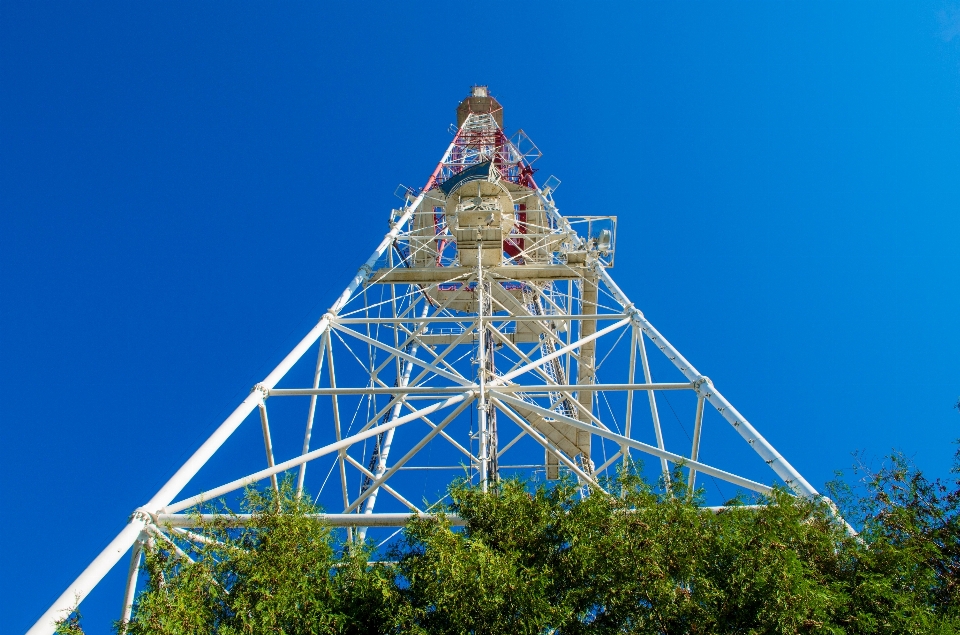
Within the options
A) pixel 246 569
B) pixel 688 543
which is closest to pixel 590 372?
pixel 688 543

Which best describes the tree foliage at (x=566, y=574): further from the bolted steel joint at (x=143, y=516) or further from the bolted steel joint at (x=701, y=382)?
the bolted steel joint at (x=701, y=382)

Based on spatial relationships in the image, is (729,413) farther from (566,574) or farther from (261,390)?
(261,390)

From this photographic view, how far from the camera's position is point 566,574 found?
4129 mm

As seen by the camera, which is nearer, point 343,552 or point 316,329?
point 343,552

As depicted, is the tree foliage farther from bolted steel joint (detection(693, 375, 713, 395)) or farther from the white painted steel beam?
bolted steel joint (detection(693, 375, 713, 395))

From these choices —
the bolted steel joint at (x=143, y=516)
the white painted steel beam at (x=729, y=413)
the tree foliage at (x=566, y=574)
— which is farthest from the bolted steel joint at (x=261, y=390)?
the white painted steel beam at (x=729, y=413)

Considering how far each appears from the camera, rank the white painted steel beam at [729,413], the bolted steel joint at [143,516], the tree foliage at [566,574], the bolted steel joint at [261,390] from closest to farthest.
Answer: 1. the tree foliage at [566,574]
2. the bolted steel joint at [143,516]
3. the white painted steel beam at [729,413]
4. the bolted steel joint at [261,390]

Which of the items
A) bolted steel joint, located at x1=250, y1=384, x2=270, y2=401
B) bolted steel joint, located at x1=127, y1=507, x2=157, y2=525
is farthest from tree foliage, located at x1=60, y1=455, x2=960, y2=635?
bolted steel joint, located at x1=250, y1=384, x2=270, y2=401

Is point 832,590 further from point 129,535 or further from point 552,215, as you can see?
point 552,215

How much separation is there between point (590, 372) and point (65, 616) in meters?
9.18

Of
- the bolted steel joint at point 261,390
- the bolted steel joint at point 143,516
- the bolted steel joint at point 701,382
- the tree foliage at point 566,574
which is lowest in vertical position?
the tree foliage at point 566,574

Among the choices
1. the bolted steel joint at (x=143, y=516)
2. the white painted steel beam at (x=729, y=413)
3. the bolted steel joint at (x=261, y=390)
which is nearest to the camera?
the bolted steel joint at (x=143, y=516)

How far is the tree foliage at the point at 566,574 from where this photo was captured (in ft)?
12.4

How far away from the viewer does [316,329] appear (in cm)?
915
